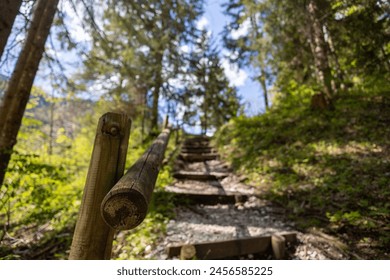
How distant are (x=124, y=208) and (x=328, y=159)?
4.99 m

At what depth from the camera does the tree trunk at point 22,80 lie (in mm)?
3609

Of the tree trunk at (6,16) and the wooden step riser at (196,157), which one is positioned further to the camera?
the wooden step riser at (196,157)

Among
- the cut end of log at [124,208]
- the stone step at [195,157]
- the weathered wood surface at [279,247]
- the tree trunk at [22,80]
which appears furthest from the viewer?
the stone step at [195,157]

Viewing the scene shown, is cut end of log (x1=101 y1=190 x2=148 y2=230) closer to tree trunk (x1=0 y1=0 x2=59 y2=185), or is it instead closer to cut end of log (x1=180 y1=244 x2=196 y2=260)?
cut end of log (x1=180 y1=244 x2=196 y2=260)

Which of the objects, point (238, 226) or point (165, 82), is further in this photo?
point (165, 82)

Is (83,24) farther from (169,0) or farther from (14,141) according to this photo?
(14,141)

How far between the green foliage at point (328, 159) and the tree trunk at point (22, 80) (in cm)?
449

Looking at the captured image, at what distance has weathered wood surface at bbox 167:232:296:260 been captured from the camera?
250 cm

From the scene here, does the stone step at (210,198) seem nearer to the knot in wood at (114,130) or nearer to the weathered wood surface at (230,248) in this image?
the weathered wood surface at (230,248)

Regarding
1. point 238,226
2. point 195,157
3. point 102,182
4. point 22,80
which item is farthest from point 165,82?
point 102,182

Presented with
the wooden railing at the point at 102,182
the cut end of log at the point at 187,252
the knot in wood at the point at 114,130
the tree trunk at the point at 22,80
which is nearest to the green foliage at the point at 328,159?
the cut end of log at the point at 187,252

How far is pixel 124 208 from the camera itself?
3.35 feet

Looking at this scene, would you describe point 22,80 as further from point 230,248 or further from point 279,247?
point 279,247
